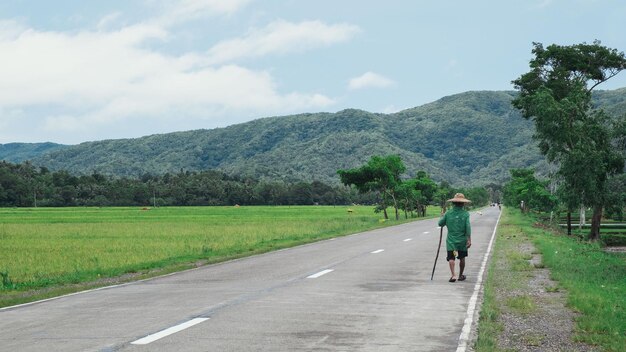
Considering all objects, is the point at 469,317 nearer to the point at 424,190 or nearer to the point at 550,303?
the point at 550,303

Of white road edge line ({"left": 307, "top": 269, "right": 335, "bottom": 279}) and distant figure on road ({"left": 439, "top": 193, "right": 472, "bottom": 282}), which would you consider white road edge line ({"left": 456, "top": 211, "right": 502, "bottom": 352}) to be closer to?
distant figure on road ({"left": 439, "top": 193, "right": 472, "bottom": 282})

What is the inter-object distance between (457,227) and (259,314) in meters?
6.36

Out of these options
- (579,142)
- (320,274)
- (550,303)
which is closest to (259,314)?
(550,303)

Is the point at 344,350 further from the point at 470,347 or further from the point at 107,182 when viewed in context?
the point at 107,182

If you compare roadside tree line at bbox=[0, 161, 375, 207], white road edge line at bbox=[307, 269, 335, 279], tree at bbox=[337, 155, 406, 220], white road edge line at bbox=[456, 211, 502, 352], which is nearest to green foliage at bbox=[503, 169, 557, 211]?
tree at bbox=[337, 155, 406, 220]

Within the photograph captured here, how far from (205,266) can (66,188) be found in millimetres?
135431

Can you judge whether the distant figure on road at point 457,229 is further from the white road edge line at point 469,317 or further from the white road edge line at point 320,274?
the white road edge line at point 320,274

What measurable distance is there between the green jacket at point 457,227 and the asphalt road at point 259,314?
0.83m

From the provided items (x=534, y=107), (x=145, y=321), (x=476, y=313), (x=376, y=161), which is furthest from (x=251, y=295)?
(x=376, y=161)

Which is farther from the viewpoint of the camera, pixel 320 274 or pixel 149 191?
pixel 149 191

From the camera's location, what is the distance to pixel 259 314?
10258 millimetres

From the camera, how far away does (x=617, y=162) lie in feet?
110

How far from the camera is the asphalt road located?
319 inches

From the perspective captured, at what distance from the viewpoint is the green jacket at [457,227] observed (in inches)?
597
